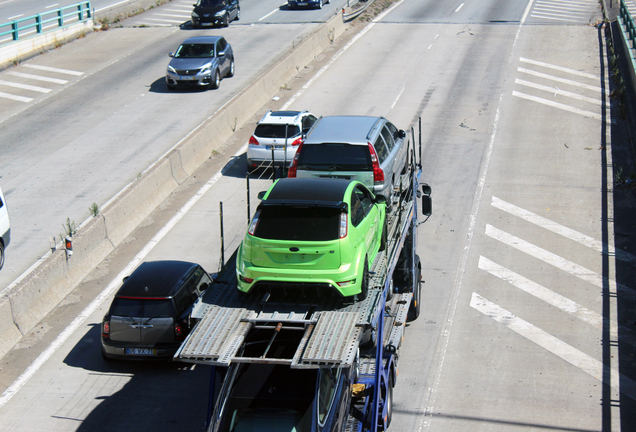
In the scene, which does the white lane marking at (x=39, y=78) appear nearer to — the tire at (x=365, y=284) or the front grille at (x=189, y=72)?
the front grille at (x=189, y=72)

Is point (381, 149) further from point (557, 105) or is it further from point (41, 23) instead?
point (41, 23)

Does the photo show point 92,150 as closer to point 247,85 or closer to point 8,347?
point 247,85

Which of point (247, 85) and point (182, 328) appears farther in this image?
point (247, 85)

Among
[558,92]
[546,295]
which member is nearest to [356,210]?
[546,295]

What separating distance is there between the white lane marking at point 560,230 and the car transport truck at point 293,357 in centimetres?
802

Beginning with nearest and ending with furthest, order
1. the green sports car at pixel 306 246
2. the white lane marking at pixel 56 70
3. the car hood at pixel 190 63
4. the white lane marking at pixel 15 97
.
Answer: the green sports car at pixel 306 246, the white lane marking at pixel 15 97, the car hood at pixel 190 63, the white lane marking at pixel 56 70

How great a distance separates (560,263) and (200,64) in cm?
1716

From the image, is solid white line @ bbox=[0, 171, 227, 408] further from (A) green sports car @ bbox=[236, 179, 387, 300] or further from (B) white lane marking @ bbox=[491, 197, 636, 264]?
(B) white lane marking @ bbox=[491, 197, 636, 264]

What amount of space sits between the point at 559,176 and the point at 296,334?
46.6 ft

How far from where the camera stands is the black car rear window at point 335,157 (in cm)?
1405

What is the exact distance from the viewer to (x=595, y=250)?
16.7 m

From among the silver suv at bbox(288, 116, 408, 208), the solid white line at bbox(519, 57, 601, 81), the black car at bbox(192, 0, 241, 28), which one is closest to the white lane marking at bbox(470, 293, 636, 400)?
the silver suv at bbox(288, 116, 408, 208)

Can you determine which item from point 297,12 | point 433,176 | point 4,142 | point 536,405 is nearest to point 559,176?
point 433,176

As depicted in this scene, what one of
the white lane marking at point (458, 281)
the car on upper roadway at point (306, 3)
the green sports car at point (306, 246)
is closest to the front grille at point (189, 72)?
the white lane marking at point (458, 281)
